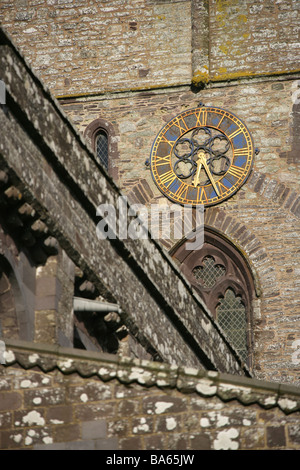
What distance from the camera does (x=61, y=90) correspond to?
97.7ft

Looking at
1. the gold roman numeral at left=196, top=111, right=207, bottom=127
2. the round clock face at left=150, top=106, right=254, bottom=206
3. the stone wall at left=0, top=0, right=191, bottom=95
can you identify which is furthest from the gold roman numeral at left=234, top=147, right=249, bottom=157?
the stone wall at left=0, top=0, right=191, bottom=95

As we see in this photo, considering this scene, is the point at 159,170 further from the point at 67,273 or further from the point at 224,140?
the point at 67,273

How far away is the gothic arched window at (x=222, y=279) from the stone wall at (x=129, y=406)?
14466 mm

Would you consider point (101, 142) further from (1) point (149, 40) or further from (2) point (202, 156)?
(1) point (149, 40)

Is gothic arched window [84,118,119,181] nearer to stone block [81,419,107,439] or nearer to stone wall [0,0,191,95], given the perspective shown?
stone wall [0,0,191,95]

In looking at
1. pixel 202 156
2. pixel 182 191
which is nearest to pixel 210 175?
pixel 202 156

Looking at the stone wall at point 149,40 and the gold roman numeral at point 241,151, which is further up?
the stone wall at point 149,40

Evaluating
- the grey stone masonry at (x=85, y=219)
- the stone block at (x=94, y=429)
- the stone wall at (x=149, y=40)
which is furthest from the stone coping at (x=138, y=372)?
the stone wall at (x=149, y=40)

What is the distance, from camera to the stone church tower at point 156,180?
52.5 feet

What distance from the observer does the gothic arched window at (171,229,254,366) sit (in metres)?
28.2

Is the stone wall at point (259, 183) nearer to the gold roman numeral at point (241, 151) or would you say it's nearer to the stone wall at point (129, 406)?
the gold roman numeral at point (241, 151)

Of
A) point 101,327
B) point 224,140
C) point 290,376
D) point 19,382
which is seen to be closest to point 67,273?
point 101,327

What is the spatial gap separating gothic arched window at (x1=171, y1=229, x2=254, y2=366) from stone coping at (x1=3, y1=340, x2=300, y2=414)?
1443cm

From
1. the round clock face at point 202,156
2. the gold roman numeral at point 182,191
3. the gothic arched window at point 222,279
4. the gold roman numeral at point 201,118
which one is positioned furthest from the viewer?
the gold roman numeral at point 201,118
